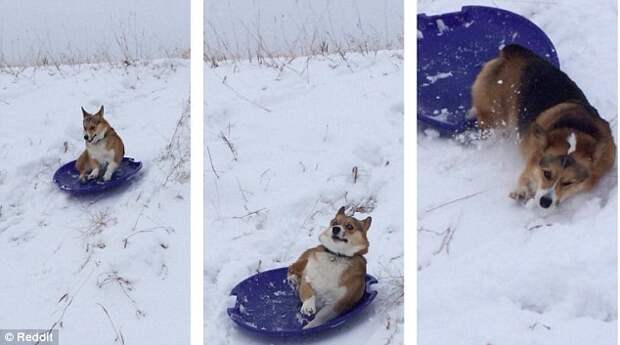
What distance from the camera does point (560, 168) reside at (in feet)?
7.12

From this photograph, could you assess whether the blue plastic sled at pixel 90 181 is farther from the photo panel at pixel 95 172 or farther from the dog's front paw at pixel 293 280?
the dog's front paw at pixel 293 280

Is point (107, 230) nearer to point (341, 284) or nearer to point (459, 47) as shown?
point (341, 284)

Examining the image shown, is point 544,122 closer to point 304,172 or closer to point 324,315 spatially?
point 304,172

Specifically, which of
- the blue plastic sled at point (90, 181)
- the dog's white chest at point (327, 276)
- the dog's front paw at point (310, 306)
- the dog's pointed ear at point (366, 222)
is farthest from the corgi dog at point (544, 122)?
the blue plastic sled at point (90, 181)

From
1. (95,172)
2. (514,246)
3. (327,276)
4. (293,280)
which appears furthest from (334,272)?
(95,172)

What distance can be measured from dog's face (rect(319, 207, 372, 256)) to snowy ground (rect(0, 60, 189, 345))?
408 mm

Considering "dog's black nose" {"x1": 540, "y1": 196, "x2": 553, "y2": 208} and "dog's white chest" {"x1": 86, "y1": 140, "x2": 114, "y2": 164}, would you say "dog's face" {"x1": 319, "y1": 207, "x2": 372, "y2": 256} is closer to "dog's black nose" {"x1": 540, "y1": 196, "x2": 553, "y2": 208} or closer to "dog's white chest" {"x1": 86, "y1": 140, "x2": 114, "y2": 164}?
"dog's black nose" {"x1": 540, "y1": 196, "x2": 553, "y2": 208}

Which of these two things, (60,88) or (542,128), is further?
(60,88)

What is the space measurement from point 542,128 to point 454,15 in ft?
1.33

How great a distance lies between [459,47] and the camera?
236cm

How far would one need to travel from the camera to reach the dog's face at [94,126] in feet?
7.91

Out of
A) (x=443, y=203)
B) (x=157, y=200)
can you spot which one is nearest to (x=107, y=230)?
(x=157, y=200)

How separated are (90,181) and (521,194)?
3.90 feet

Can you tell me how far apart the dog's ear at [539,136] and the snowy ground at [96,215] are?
3.12ft
